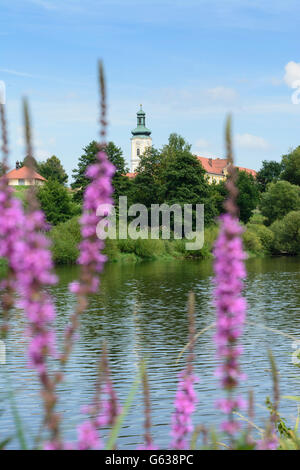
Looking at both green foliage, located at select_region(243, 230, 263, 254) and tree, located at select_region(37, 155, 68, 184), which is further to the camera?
tree, located at select_region(37, 155, 68, 184)

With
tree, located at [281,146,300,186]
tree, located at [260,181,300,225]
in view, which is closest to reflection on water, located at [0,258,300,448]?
tree, located at [260,181,300,225]

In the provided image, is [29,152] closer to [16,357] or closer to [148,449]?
[148,449]

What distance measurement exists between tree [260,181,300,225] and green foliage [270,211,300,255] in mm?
8812

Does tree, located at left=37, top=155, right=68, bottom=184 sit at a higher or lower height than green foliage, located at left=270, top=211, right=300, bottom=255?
higher

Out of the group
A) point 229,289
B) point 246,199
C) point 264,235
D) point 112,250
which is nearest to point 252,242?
point 264,235

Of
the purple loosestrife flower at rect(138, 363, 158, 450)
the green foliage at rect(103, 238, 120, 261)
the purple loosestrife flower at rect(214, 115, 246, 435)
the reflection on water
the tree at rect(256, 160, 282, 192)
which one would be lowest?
the reflection on water

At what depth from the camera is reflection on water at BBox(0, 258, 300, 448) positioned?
51.8 feet

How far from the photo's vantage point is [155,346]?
24375mm

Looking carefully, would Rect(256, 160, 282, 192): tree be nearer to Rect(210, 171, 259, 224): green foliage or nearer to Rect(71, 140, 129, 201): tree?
Rect(210, 171, 259, 224): green foliage

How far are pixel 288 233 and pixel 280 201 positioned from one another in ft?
39.7

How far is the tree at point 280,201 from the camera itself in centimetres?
9625

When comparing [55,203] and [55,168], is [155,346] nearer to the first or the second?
[55,203]

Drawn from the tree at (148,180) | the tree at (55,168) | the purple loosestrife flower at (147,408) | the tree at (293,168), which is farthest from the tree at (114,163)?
the purple loosestrife flower at (147,408)
